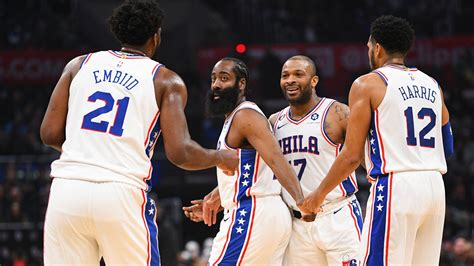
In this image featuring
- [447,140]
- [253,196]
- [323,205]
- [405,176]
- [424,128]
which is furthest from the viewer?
[323,205]

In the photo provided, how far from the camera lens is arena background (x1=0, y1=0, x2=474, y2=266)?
1542 cm

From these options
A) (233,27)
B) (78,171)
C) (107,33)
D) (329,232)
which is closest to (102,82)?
(78,171)

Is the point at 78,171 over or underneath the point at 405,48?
underneath

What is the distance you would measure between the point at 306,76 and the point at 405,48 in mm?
1207

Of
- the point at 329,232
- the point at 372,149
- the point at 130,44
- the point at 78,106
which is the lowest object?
the point at 329,232

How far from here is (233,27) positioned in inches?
854

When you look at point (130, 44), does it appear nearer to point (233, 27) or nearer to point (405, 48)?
point (405, 48)

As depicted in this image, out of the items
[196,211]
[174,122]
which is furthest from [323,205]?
[174,122]

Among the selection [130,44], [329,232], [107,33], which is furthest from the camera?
[107,33]

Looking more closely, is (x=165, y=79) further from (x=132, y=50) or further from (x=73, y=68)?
(x=73, y=68)

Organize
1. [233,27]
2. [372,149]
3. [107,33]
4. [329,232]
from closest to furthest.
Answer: [372,149] < [329,232] < [107,33] < [233,27]

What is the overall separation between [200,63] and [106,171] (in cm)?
1473

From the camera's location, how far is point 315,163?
7051 mm

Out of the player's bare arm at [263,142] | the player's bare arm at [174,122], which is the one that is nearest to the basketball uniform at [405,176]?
the player's bare arm at [263,142]
